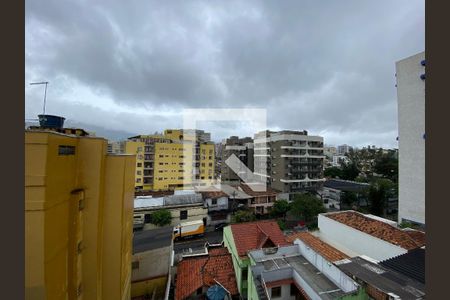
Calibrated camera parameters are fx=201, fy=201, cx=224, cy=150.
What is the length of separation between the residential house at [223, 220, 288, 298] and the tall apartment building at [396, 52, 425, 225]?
8327 mm

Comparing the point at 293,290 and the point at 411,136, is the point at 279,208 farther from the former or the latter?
the point at 293,290

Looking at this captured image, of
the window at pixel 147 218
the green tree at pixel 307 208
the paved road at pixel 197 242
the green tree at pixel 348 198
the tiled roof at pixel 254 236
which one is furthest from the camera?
the green tree at pixel 348 198

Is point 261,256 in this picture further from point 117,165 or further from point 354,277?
point 117,165

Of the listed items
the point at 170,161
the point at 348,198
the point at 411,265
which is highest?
the point at 170,161

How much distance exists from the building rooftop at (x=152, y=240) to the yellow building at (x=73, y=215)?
3564 millimetres

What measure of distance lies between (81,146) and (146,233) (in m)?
7.28

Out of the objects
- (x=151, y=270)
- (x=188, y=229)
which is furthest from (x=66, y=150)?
(x=188, y=229)

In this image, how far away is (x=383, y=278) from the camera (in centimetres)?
547

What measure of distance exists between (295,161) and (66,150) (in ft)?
76.7

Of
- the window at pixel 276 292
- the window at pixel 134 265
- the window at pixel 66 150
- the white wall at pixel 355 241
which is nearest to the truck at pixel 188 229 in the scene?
the window at pixel 134 265

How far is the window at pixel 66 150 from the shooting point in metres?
3.02

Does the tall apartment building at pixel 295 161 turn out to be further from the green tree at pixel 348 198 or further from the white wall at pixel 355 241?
the white wall at pixel 355 241

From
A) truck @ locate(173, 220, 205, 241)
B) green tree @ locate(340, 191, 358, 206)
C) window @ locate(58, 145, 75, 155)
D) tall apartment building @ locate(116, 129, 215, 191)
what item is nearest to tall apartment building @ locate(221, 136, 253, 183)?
tall apartment building @ locate(116, 129, 215, 191)

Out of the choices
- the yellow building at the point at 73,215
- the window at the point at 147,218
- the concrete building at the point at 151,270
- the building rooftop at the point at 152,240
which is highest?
the yellow building at the point at 73,215
